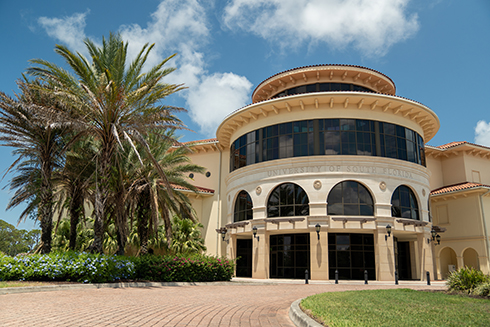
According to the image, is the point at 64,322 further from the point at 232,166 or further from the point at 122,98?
the point at 232,166

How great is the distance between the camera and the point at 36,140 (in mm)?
18875

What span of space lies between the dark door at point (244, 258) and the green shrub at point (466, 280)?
59.0ft

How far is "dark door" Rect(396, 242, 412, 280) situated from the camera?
27.0 m

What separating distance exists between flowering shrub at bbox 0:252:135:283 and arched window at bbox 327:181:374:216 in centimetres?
1433

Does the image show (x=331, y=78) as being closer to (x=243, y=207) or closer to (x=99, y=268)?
(x=243, y=207)

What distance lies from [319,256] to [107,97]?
15.5 m

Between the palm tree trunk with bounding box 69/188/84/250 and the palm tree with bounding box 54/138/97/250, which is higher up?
the palm tree with bounding box 54/138/97/250

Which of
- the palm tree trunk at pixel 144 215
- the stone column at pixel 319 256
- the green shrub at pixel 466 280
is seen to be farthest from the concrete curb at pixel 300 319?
the stone column at pixel 319 256

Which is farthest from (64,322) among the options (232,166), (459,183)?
(459,183)

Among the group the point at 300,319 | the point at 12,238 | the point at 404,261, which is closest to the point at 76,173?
the point at 300,319

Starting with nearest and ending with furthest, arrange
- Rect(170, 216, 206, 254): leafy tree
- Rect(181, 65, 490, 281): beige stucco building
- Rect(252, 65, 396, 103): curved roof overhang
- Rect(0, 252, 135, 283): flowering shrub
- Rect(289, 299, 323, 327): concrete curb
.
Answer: Rect(289, 299, 323, 327): concrete curb → Rect(0, 252, 135, 283): flowering shrub → Rect(181, 65, 490, 281): beige stucco building → Rect(170, 216, 206, 254): leafy tree → Rect(252, 65, 396, 103): curved roof overhang

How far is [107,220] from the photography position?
22562 mm

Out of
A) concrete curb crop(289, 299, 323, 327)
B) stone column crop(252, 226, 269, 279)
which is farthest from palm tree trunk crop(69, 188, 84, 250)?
concrete curb crop(289, 299, 323, 327)

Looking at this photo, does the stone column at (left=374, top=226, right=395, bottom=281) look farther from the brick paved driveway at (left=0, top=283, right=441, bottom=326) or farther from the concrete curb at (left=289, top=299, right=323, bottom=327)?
the concrete curb at (left=289, top=299, right=323, bottom=327)
